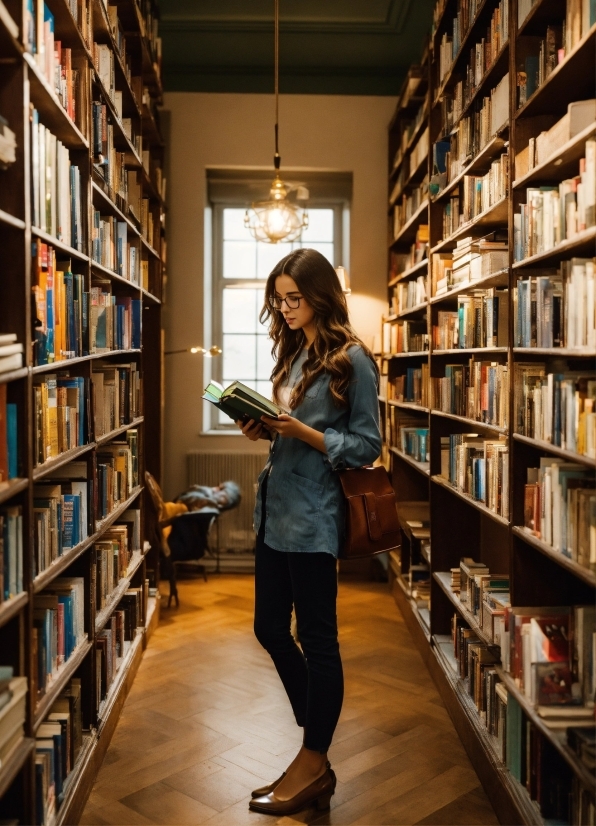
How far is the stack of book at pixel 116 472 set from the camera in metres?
3.27

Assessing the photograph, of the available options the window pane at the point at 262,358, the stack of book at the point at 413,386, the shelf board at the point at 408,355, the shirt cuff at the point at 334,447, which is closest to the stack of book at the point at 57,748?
the shirt cuff at the point at 334,447

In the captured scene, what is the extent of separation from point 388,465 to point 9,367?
12.6ft

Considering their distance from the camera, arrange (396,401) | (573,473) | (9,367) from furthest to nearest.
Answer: (396,401) < (573,473) < (9,367)

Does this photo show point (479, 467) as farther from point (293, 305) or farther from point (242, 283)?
point (242, 283)

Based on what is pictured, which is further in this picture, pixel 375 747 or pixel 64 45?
pixel 375 747

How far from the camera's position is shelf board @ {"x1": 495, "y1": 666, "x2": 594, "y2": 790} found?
76.9 inches

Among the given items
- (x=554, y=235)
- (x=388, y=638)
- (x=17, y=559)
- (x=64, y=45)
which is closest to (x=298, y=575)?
(x=17, y=559)

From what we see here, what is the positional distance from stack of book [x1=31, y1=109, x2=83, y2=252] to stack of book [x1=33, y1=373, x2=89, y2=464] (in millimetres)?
435

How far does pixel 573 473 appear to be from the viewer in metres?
2.30

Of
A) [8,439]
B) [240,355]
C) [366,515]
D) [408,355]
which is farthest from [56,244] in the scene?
[240,355]

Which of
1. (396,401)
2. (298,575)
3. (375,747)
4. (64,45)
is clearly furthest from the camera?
(396,401)

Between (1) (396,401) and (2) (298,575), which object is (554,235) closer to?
(2) (298,575)

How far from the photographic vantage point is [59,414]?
250 centimetres

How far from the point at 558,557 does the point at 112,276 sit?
2.11 meters
